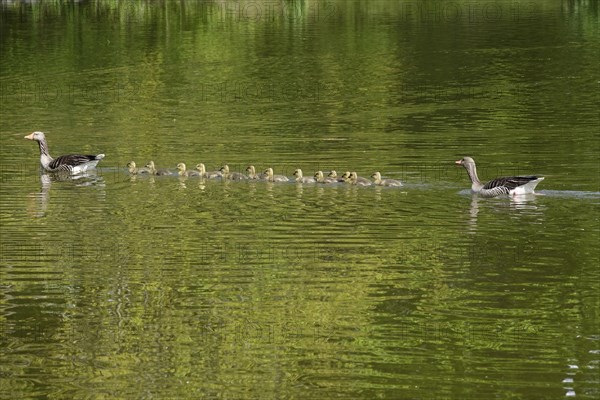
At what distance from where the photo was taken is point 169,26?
6131cm

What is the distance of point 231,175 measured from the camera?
27859 mm

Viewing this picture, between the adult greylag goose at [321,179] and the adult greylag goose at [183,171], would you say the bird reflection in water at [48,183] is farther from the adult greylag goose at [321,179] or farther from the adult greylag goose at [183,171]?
the adult greylag goose at [321,179]

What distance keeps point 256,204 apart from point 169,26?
3727 cm

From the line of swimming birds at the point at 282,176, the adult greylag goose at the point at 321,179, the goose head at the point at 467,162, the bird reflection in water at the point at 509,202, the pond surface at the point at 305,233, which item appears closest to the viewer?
the pond surface at the point at 305,233

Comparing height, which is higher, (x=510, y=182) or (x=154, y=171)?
(x=510, y=182)

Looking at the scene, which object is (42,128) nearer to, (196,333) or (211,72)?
(211,72)

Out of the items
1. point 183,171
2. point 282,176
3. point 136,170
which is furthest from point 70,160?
point 282,176

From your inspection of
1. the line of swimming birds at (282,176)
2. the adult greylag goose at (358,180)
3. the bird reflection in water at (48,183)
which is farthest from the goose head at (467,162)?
the bird reflection in water at (48,183)

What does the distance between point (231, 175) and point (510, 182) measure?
577cm

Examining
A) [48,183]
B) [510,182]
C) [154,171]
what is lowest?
[48,183]

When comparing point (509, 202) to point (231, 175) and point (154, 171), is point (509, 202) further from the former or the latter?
point (154, 171)

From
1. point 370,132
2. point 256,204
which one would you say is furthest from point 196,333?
point 370,132

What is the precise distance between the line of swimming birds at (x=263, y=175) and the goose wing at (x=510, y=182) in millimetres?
1792

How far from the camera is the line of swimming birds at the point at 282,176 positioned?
2505 cm
